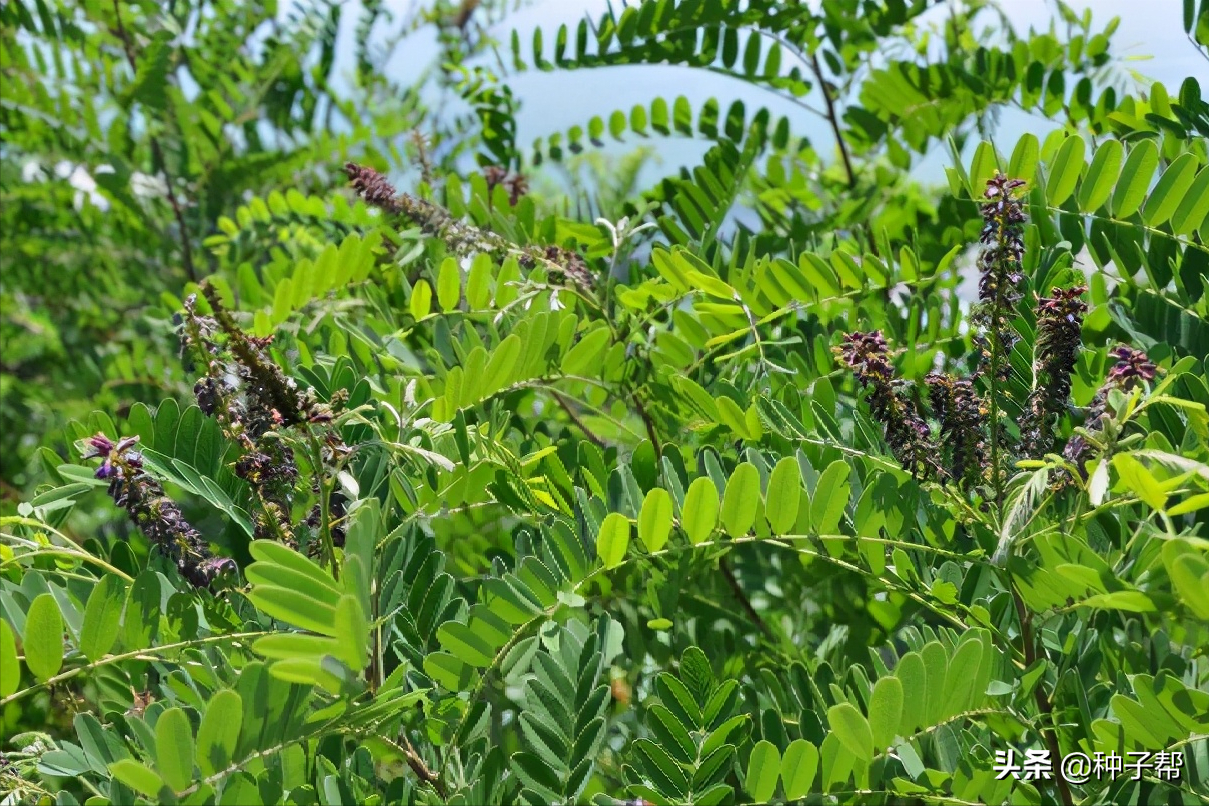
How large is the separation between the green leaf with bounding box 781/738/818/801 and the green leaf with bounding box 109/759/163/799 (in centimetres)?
32

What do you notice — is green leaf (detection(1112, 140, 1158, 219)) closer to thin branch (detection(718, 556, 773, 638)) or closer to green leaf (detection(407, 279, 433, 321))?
thin branch (detection(718, 556, 773, 638))

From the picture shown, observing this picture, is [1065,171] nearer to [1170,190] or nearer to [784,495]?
[1170,190]

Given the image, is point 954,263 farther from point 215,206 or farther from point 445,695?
point 215,206

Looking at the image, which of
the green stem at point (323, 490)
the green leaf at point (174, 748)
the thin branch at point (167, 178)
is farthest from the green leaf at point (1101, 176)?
the thin branch at point (167, 178)

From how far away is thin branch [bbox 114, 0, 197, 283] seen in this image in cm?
184

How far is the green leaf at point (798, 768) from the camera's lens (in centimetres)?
55

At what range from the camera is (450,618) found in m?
0.64

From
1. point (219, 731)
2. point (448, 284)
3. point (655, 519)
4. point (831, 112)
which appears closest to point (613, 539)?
point (655, 519)

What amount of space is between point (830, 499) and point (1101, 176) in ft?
1.16

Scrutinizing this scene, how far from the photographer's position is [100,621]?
1.91 feet

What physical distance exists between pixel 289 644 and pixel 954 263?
80 cm

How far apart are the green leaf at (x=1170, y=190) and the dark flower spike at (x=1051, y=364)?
19 centimetres

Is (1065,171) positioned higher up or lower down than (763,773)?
higher up

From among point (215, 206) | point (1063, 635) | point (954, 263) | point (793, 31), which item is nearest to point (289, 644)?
point (1063, 635)
